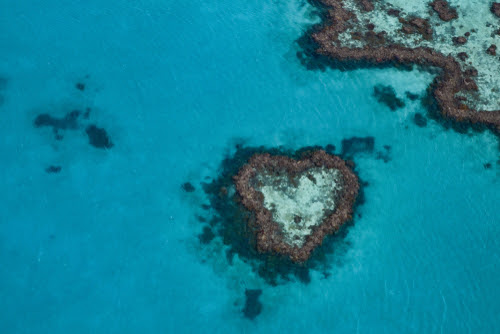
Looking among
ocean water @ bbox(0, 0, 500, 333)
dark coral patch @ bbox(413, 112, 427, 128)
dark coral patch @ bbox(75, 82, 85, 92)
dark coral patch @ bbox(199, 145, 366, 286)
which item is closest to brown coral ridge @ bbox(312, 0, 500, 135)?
ocean water @ bbox(0, 0, 500, 333)

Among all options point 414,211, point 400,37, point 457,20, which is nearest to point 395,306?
point 414,211

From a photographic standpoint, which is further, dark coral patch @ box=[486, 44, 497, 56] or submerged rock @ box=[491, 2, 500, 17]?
submerged rock @ box=[491, 2, 500, 17]

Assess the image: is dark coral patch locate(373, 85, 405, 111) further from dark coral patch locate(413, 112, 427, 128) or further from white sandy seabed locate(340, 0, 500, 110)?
white sandy seabed locate(340, 0, 500, 110)

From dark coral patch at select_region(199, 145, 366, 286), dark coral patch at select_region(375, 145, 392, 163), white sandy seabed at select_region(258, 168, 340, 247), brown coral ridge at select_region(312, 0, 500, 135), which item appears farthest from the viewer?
brown coral ridge at select_region(312, 0, 500, 135)

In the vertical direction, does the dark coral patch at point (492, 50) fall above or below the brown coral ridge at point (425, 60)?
above

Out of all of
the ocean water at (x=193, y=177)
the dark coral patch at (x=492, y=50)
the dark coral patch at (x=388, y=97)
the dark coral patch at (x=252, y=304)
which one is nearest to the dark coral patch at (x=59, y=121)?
the ocean water at (x=193, y=177)

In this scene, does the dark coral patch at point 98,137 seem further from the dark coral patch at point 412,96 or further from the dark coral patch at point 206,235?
the dark coral patch at point 412,96
